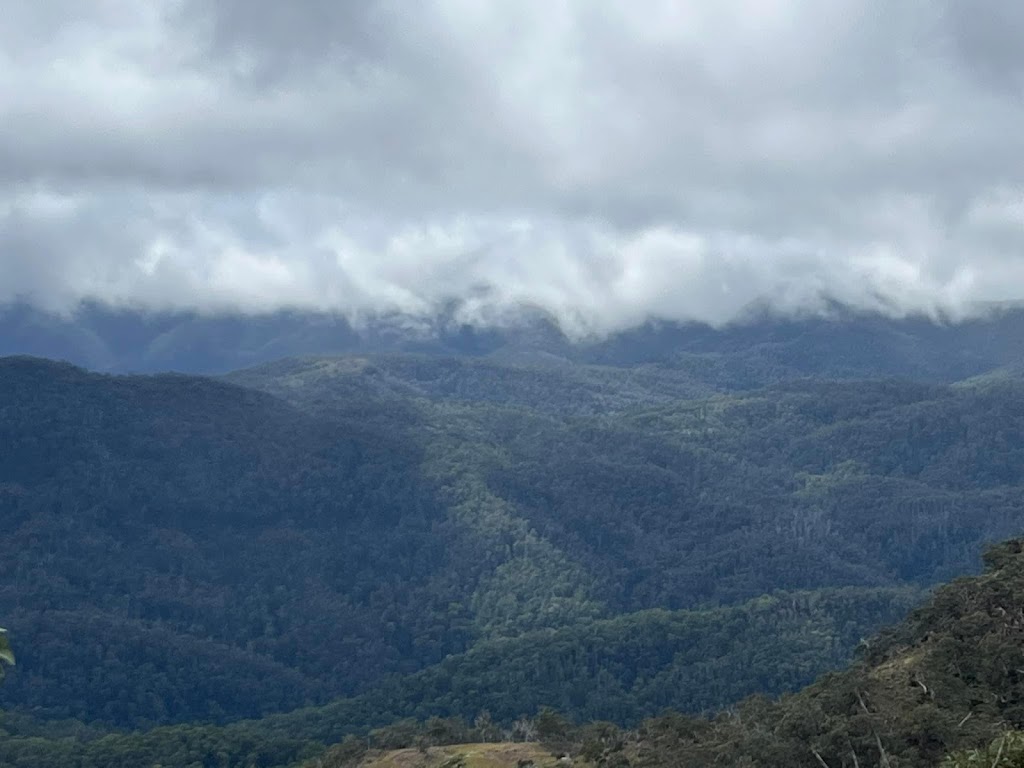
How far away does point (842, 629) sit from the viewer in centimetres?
13162

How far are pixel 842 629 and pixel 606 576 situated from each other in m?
48.2

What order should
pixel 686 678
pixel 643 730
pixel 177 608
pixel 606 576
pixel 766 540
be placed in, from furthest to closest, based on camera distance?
pixel 766 540, pixel 606 576, pixel 177 608, pixel 686 678, pixel 643 730

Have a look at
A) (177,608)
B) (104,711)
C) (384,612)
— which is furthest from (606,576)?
(104,711)

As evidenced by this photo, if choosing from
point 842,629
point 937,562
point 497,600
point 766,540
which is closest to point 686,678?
point 842,629

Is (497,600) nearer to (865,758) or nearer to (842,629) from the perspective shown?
(842,629)

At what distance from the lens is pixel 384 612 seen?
541 ft

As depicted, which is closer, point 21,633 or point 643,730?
point 643,730

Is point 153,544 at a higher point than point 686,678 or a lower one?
higher

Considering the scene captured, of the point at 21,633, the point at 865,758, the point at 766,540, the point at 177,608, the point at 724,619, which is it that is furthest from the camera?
the point at 766,540

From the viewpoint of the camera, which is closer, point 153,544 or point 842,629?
point 842,629

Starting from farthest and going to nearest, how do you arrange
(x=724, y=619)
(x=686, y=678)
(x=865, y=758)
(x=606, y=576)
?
(x=606, y=576) → (x=724, y=619) → (x=686, y=678) → (x=865, y=758)

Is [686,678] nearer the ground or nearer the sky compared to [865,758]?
A: nearer the ground

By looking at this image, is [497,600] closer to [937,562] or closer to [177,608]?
[177,608]

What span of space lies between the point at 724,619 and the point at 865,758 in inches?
3578
